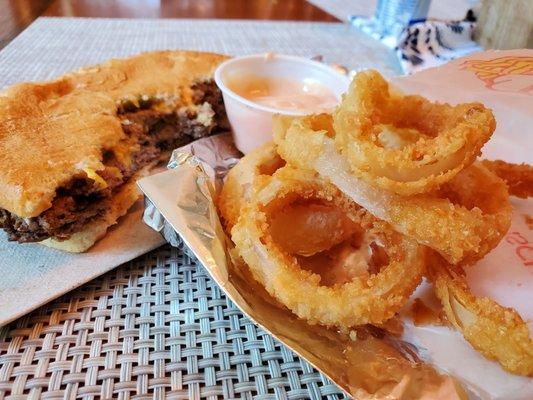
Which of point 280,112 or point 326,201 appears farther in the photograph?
point 280,112

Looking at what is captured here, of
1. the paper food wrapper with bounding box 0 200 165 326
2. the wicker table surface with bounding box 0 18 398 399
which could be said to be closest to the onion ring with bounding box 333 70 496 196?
the wicker table surface with bounding box 0 18 398 399

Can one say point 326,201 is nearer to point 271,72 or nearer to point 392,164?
point 392,164

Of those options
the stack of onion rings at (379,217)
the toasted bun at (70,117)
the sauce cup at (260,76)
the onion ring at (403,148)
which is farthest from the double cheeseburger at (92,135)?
the onion ring at (403,148)

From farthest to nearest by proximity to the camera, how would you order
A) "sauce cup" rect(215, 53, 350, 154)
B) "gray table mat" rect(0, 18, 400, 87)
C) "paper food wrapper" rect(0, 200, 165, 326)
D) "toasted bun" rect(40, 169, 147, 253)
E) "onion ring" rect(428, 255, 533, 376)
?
1. "gray table mat" rect(0, 18, 400, 87)
2. "sauce cup" rect(215, 53, 350, 154)
3. "toasted bun" rect(40, 169, 147, 253)
4. "paper food wrapper" rect(0, 200, 165, 326)
5. "onion ring" rect(428, 255, 533, 376)

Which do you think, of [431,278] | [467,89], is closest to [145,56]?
[467,89]

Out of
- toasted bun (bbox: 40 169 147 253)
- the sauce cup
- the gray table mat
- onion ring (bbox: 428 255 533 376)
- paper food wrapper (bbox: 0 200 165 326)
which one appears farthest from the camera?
the gray table mat

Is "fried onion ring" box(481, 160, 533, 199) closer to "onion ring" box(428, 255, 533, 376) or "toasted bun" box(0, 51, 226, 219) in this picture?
"onion ring" box(428, 255, 533, 376)

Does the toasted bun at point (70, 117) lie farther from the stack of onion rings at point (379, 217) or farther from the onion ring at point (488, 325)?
the onion ring at point (488, 325)
